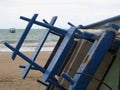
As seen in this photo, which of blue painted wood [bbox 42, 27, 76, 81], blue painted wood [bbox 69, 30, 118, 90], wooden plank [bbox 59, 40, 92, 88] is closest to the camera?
blue painted wood [bbox 69, 30, 118, 90]

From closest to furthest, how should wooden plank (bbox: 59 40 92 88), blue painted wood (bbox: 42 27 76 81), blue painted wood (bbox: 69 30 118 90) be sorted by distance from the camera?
1. blue painted wood (bbox: 69 30 118 90)
2. blue painted wood (bbox: 42 27 76 81)
3. wooden plank (bbox: 59 40 92 88)

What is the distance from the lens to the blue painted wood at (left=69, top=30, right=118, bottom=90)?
3.38m

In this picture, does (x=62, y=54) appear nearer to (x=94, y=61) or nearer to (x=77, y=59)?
(x=94, y=61)

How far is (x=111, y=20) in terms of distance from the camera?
14.6ft

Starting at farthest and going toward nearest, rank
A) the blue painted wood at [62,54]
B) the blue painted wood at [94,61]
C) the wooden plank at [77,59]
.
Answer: the wooden plank at [77,59]
the blue painted wood at [62,54]
the blue painted wood at [94,61]

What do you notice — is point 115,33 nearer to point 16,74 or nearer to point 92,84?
point 92,84

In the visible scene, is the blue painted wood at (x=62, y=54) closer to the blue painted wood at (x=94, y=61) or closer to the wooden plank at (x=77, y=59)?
the blue painted wood at (x=94, y=61)

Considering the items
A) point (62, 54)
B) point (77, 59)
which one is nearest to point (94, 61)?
point (62, 54)

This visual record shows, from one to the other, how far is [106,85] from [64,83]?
1.68 ft

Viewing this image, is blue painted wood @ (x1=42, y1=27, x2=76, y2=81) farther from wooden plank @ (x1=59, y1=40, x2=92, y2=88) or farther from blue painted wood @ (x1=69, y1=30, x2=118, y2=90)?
wooden plank @ (x1=59, y1=40, x2=92, y2=88)

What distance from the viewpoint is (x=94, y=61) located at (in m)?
3.39

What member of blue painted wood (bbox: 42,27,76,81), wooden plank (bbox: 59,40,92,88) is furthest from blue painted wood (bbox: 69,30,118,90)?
wooden plank (bbox: 59,40,92,88)

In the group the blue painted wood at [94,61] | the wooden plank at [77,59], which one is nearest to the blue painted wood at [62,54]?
the blue painted wood at [94,61]

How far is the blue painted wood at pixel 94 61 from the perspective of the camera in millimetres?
3375
